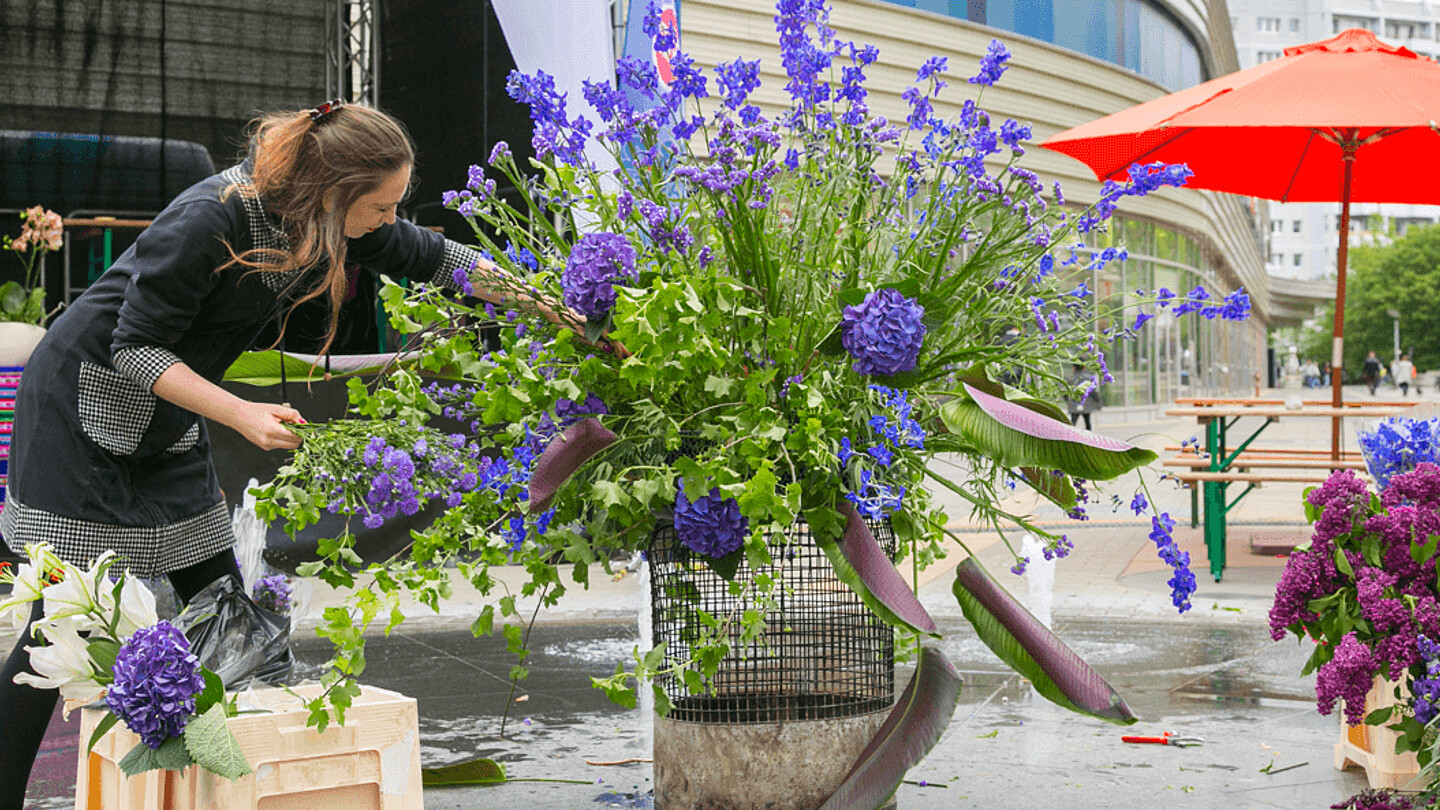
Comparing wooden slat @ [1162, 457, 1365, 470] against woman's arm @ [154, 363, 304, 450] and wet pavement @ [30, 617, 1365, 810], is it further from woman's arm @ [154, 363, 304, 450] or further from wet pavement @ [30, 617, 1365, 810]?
woman's arm @ [154, 363, 304, 450]

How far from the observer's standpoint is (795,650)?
2.48 m

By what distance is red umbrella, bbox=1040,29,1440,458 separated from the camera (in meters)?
6.01

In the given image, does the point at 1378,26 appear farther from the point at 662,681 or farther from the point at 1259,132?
the point at 662,681

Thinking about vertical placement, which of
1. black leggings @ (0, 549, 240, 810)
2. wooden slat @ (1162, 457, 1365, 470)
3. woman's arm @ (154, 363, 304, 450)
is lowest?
black leggings @ (0, 549, 240, 810)

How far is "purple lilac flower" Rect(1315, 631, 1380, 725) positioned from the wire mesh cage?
769 millimetres

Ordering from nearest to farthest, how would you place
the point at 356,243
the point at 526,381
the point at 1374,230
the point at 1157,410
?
the point at 526,381 < the point at 356,243 < the point at 1157,410 < the point at 1374,230

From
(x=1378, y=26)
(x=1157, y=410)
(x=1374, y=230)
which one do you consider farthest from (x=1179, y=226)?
(x=1378, y=26)

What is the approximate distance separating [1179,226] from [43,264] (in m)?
24.9

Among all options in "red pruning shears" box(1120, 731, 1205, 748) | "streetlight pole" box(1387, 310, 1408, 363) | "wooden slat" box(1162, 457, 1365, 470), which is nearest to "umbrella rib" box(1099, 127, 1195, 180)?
"wooden slat" box(1162, 457, 1365, 470)

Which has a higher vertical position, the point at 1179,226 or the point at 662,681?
the point at 1179,226

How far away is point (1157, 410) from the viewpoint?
2791 centimetres

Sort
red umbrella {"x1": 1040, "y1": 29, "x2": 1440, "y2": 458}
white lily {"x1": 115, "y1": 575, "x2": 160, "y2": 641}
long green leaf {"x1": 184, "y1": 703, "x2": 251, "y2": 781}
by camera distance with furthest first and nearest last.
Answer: red umbrella {"x1": 1040, "y1": 29, "x2": 1440, "y2": 458}, white lily {"x1": 115, "y1": 575, "x2": 160, "y2": 641}, long green leaf {"x1": 184, "y1": 703, "x2": 251, "y2": 781}

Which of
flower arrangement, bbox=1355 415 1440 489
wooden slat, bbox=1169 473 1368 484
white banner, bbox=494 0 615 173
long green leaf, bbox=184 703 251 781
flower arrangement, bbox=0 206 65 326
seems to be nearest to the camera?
long green leaf, bbox=184 703 251 781

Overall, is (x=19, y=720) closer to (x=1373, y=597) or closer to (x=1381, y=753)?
(x=1373, y=597)
